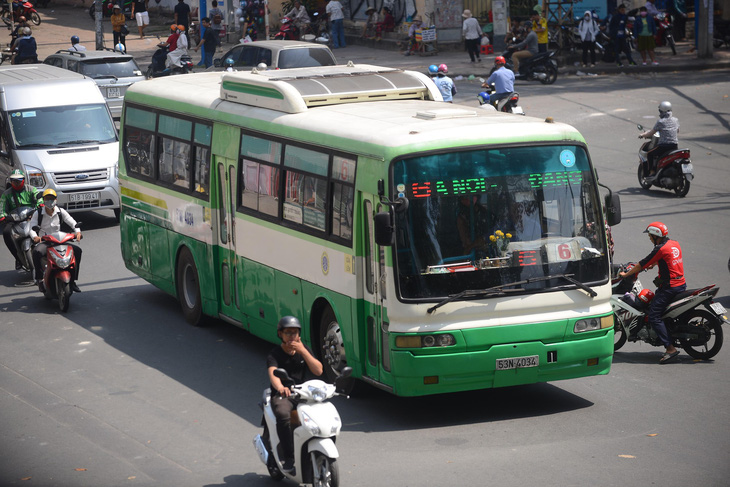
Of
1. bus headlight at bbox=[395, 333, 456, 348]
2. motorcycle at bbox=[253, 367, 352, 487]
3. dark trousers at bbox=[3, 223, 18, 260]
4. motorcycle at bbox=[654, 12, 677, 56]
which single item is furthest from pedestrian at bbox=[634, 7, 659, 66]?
motorcycle at bbox=[253, 367, 352, 487]

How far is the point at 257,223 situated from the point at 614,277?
12.5ft

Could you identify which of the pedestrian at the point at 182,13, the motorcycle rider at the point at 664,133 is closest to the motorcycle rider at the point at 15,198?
the motorcycle rider at the point at 664,133

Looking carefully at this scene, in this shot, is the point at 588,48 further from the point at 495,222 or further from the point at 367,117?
the point at 495,222

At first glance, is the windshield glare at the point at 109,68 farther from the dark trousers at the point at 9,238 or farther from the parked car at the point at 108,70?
the dark trousers at the point at 9,238

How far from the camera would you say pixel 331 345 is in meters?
10.4

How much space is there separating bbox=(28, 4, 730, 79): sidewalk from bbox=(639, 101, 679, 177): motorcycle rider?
543 inches

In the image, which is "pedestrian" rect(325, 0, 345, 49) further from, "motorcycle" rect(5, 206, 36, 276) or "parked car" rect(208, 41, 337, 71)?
"motorcycle" rect(5, 206, 36, 276)

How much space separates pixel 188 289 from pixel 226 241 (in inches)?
57.1

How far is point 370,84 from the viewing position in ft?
39.1

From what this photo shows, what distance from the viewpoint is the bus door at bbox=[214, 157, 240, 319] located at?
12.3 metres

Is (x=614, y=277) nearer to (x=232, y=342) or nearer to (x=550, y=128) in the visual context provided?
(x=550, y=128)

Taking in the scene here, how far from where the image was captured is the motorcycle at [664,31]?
36009 mm

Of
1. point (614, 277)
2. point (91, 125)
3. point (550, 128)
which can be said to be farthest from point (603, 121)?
point (550, 128)

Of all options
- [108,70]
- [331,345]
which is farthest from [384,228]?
[108,70]
